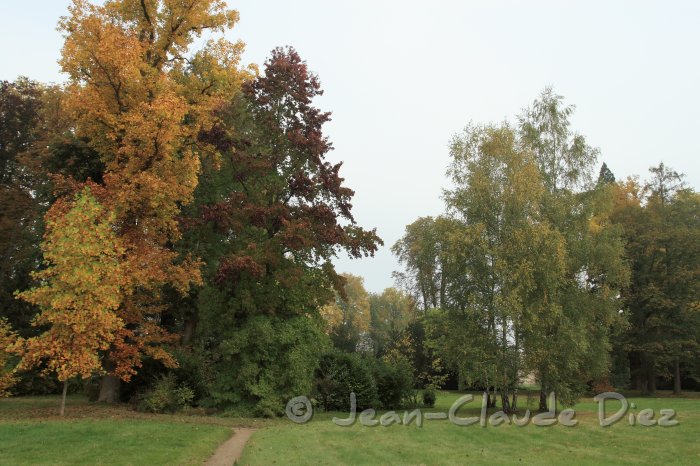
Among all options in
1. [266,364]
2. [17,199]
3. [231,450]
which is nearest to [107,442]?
[231,450]

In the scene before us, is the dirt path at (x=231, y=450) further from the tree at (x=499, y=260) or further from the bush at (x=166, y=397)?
the tree at (x=499, y=260)

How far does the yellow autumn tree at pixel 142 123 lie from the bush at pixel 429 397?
1373 centimetres

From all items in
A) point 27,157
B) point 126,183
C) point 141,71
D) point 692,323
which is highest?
point 141,71

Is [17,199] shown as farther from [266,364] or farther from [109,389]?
[266,364]

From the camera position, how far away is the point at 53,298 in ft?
54.7

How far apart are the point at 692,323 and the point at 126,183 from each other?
121ft

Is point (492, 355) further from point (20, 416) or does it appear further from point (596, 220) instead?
point (20, 416)

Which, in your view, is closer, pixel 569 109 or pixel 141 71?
pixel 141 71

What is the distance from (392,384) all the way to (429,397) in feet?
8.32

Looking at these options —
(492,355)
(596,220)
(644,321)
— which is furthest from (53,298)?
(644,321)

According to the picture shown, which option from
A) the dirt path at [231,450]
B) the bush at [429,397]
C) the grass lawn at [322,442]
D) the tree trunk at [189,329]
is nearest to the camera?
the dirt path at [231,450]

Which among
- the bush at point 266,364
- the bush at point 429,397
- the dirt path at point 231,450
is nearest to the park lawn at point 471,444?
the dirt path at point 231,450

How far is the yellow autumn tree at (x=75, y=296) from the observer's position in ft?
53.9

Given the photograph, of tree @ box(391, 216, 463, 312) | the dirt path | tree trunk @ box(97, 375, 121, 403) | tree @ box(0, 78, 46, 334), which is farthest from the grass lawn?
tree @ box(391, 216, 463, 312)
